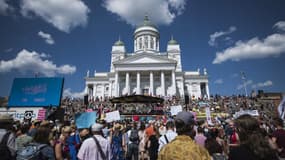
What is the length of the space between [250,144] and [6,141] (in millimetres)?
3512

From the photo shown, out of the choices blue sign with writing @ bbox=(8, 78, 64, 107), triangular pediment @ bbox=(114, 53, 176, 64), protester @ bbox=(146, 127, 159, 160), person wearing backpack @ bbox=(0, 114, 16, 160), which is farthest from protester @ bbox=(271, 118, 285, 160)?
triangular pediment @ bbox=(114, 53, 176, 64)

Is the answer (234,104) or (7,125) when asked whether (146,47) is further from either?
(7,125)

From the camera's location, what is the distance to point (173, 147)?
185 centimetres

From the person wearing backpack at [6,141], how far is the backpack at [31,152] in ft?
0.69

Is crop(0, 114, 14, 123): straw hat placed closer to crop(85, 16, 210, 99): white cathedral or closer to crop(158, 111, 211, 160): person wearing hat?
crop(158, 111, 211, 160): person wearing hat

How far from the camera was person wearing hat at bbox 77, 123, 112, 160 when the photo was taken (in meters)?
3.38

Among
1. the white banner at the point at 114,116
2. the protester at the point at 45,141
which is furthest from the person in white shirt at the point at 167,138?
the white banner at the point at 114,116

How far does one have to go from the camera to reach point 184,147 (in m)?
1.80

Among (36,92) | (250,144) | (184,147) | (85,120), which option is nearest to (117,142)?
(85,120)

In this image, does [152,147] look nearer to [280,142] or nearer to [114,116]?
[280,142]

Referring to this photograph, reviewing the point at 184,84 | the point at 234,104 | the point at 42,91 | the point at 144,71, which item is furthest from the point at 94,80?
the point at 42,91

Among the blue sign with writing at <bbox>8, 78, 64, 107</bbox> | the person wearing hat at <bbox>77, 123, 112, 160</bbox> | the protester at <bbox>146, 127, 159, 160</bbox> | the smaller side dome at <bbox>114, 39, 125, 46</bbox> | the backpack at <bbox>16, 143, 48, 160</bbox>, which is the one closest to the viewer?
the backpack at <bbox>16, 143, 48, 160</bbox>

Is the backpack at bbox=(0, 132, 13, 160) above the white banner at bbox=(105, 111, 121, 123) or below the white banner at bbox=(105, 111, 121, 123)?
below

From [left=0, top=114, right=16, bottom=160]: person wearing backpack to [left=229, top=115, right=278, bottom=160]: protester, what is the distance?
10.6 feet
